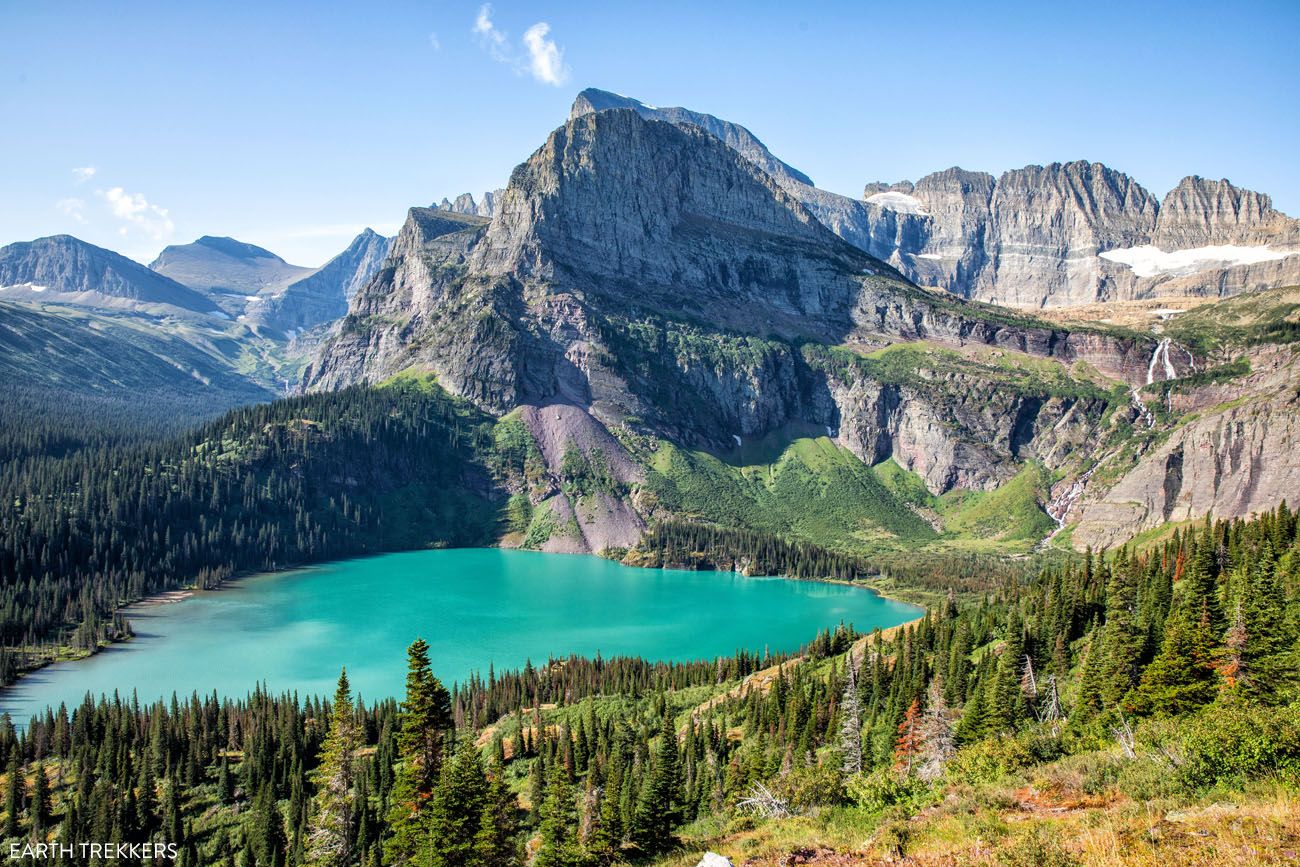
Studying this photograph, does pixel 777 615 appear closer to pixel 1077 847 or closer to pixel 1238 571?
pixel 1238 571

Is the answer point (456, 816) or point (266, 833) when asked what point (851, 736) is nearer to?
point (456, 816)

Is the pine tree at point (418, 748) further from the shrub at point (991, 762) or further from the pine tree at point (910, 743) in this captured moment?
the pine tree at point (910, 743)

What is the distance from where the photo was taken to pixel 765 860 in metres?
26.3

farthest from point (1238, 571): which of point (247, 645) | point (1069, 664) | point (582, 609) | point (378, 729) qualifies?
point (247, 645)

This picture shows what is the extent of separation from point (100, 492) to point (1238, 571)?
8017 inches

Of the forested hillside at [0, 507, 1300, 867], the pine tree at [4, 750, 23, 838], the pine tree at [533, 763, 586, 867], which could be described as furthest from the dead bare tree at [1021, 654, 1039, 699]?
the pine tree at [4, 750, 23, 838]

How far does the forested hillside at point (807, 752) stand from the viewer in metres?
27.3

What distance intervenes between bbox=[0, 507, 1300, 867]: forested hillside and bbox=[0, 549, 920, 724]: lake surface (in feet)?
64.4

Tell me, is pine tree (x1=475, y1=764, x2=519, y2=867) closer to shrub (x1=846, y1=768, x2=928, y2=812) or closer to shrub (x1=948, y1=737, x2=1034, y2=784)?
shrub (x1=846, y1=768, x2=928, y2=812)

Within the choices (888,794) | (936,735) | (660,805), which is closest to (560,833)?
(660,805)

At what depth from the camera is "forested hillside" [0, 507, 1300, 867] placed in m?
27.3

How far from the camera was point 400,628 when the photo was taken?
495 feet

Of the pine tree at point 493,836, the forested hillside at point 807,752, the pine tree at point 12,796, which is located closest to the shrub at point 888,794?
the forested hillside at point 807,752

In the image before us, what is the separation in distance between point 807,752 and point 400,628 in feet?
335
